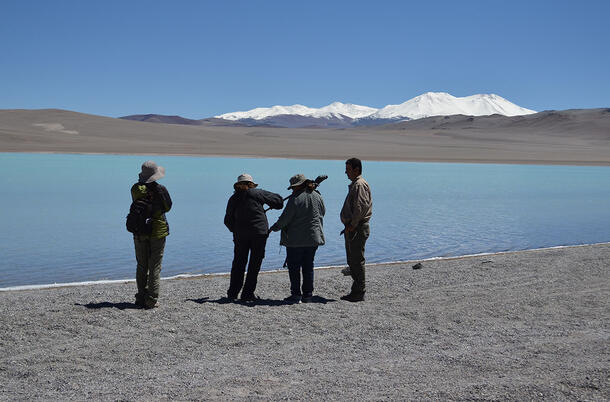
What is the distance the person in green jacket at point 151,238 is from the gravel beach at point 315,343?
174mm

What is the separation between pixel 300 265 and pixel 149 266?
4.95 feet

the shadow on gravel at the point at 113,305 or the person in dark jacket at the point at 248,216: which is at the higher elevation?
the person in dark jacket at the point at 248,216

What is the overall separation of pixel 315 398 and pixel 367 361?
94cm

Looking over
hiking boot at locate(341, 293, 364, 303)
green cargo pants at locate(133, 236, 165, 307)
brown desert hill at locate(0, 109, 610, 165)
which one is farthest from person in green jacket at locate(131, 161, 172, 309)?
A: brown desert hill at locate(0, 109, 610, 165)

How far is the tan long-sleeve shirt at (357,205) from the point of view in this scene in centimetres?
692

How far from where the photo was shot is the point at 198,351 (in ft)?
17.5

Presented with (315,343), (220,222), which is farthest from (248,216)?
(220,222)

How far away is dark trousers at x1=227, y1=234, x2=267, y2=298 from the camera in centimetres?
696

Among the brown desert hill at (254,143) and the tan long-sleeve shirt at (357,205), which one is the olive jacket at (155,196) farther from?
the brown desert hill at (254,143)

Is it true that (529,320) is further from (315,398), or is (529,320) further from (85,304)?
(85,304)

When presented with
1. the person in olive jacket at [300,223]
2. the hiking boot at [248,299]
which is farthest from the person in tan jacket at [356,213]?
the hiking boot at [248,299]

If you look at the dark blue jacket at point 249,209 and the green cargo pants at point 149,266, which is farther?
the dark blue jacket at point 249,209

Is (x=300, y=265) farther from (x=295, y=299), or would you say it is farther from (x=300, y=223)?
(x=300, y=223)

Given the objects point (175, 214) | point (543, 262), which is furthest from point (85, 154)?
point (543, 262)
